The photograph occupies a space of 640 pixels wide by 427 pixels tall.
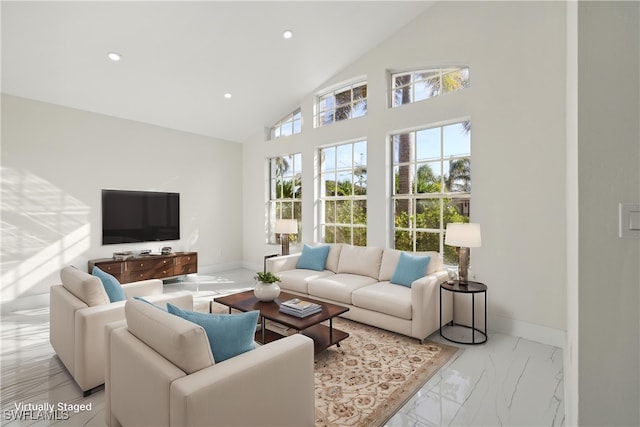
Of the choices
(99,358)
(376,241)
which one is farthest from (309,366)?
(376,241)

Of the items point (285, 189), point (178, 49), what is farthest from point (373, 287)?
point (178, 49)

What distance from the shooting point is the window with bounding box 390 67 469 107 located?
4078 mm

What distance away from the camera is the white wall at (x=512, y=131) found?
3256 mm

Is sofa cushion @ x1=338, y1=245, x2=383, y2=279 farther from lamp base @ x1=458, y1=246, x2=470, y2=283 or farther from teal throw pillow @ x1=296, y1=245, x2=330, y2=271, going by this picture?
lamp base @ x1=458, y1=246, x2=470, y2=283

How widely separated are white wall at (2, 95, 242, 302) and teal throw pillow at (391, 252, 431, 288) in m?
4.31

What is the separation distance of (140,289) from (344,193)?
10.9 feet

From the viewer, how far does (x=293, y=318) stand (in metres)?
2.88

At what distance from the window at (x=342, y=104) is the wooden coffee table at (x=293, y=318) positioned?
3.18 meters

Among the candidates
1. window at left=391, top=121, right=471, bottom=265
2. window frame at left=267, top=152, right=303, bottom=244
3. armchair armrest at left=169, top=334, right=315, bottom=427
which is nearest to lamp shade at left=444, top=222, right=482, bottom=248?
window at left=391, top=121, right=471, bottom=265

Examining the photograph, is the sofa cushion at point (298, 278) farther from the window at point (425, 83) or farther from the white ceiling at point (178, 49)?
the white ceiling at point (178, 49)

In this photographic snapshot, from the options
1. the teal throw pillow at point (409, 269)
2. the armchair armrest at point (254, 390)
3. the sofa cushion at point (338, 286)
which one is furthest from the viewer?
the sofa cushion at point (338, 286)

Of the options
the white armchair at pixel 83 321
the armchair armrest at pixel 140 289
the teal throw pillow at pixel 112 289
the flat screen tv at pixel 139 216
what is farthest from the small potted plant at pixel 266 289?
the flat screen tv at pixel 139 216

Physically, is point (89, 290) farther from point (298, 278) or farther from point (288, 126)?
point (288, 126)

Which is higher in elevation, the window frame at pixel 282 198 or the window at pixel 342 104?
the window at pixel 342 104
